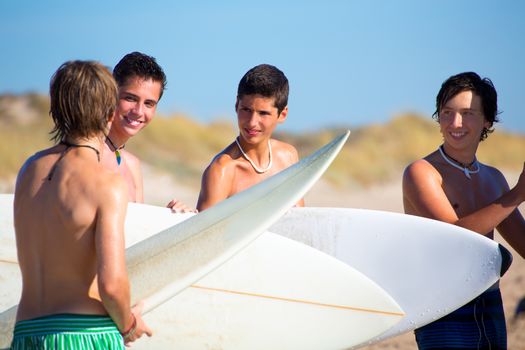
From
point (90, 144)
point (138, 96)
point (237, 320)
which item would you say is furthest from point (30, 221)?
point (237, 320)

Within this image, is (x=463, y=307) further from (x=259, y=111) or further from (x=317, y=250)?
(x=259, y=111)

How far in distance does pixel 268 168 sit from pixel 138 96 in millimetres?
795

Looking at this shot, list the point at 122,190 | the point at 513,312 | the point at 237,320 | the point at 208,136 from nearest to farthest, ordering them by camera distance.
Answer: the point at 122,190, the point at 237,320, the point at 513,312, the point at 208,136

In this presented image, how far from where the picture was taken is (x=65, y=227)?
2.41m

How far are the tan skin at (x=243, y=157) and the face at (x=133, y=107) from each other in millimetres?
433

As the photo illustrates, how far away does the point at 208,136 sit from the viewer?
69.2 ft

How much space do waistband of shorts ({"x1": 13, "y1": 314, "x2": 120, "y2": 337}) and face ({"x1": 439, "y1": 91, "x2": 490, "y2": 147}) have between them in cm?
214

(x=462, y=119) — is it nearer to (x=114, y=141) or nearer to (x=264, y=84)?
(x=264, y=84)

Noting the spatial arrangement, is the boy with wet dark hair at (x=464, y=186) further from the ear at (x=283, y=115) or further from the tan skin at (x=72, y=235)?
the tan skin at (x=72, y=235)

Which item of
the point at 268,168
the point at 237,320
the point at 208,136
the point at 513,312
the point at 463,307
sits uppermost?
the point at 268,168

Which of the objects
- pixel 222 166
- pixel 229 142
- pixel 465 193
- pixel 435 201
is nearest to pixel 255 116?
pixel 222 166

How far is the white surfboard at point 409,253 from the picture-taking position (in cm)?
414

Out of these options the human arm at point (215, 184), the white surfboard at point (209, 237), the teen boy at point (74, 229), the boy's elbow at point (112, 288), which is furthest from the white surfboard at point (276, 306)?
the boy's elbow at point (112, 288)

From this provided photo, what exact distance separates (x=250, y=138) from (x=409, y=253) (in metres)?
1.01
